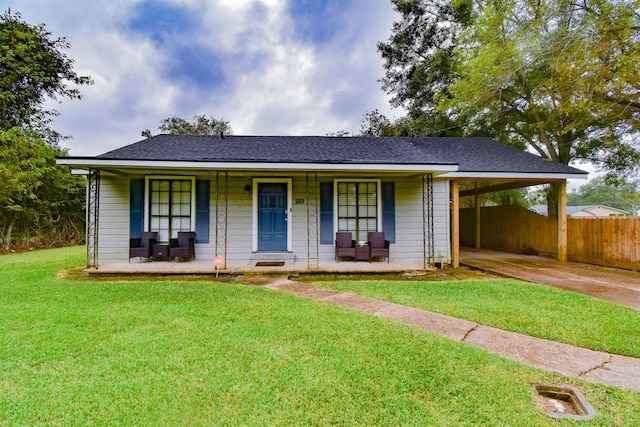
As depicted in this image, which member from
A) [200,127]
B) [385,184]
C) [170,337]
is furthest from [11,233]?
[385,184]

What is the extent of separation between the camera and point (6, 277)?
18.4 ft

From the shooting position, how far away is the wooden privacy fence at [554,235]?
646 centimetres

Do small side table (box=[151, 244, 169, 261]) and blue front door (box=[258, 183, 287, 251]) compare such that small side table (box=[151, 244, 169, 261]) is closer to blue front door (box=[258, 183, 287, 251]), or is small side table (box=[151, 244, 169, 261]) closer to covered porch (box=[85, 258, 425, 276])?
covered porch (box=[85, 258, 425, 276])

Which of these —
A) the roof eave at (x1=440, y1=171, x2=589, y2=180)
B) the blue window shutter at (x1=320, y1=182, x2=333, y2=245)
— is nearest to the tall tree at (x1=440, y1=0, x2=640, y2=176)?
the roof eave at (x1=440, y1=171, x2=589, y2=180)

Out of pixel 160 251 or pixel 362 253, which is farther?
pixel 362 253

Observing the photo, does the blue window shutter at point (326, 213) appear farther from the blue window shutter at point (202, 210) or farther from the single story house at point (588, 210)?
the single story house at point (588, 210)

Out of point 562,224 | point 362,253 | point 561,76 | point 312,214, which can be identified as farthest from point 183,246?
point 561,76

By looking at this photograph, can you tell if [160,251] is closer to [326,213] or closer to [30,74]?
[326,213]

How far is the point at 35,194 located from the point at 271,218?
33.6ft

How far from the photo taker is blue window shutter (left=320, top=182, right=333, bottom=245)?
Answer: 7.34m

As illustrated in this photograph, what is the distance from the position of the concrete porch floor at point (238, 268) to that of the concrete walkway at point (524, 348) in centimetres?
199

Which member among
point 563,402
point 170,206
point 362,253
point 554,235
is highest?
point 170,206

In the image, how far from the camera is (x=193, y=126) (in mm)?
19000

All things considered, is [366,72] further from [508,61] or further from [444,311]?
[444,311]
